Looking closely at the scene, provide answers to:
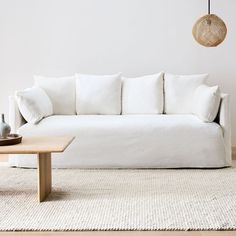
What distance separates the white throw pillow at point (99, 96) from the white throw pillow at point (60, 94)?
0.08 m

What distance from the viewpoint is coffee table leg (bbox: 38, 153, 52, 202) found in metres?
3.32

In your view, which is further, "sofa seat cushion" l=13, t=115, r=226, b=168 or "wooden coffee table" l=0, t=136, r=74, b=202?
"sofa seat cushion" l=13, t=115, r=226, b=168

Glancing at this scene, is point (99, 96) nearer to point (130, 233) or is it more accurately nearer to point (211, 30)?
point (211, 30)

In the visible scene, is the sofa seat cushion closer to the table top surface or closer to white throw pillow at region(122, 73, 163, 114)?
white throw pillow at region(122, 73, 163, 114)

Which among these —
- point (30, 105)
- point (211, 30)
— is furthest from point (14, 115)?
point (211, 30)

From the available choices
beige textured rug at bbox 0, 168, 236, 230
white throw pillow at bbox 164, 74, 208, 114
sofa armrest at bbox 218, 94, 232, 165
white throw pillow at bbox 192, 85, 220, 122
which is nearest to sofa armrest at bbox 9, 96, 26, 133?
beige textured rug at bbox 0, 168, 236, 230

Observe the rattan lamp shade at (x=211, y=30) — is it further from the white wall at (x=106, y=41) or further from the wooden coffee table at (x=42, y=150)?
the wooden coffee table at (x=42, y=150)

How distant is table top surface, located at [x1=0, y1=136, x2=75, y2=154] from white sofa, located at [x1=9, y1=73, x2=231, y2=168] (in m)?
0.79

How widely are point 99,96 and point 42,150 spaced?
1.94 m

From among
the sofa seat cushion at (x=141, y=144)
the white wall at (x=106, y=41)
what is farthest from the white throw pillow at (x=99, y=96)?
the sofa seat cushion at (x=141, y=144)

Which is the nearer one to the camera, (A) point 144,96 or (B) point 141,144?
(B) point 141,144

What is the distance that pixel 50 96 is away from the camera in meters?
5.08

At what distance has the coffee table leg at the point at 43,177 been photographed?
332cm

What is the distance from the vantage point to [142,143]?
14.4 ft
